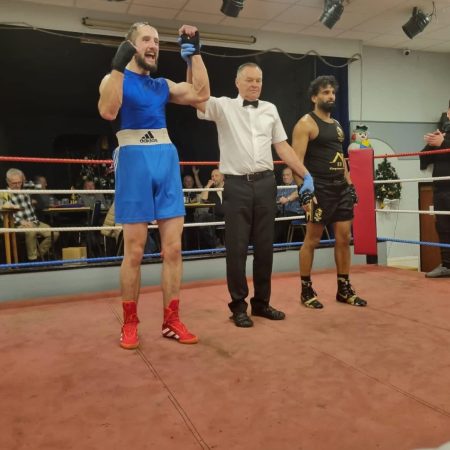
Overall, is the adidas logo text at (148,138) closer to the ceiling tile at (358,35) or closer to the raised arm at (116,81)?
the raised arm at (116,81)

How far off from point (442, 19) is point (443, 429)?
577cm

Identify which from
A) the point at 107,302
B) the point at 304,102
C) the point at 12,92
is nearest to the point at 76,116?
the point at 12,92

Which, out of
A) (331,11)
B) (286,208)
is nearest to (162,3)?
(331,11)

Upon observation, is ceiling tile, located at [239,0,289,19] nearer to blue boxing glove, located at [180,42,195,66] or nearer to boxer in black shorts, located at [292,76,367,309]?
boxer in black shorts, located at [292,76,367,309]

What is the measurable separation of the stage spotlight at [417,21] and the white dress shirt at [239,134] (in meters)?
4.02

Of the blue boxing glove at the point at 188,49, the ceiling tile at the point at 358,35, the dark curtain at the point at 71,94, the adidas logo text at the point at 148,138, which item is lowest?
the adidas logo text at the point at 148,138

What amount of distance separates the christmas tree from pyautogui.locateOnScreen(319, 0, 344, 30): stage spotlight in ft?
7.61

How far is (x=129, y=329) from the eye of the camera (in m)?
1.79

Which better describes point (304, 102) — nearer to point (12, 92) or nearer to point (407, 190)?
point (407, 190)

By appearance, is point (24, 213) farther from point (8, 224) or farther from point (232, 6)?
point (232, 6)

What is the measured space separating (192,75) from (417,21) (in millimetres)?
4341

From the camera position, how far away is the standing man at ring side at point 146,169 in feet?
5.75

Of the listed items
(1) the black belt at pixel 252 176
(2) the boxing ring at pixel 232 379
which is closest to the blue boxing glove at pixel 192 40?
(1) the black belt at pixel 252 176

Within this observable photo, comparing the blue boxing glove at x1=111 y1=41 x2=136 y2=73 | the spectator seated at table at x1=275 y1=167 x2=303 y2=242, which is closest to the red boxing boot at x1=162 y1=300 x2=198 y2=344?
the blue boxing glove at x1=111 y1=41 x2=136 y2=73
